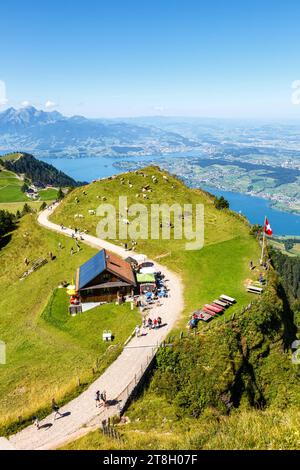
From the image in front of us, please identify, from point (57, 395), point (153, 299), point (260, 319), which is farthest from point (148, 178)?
point (57, 395)

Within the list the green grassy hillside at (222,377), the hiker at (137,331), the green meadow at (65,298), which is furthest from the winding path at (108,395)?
the green grassy hillside at (222,377)

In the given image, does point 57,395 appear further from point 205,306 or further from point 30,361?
point 205,306

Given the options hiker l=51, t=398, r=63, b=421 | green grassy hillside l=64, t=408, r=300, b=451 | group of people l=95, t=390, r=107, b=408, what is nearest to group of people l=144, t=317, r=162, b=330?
group of people l=95, t=390, r=107, b=408

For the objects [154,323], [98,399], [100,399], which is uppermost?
[154,323]

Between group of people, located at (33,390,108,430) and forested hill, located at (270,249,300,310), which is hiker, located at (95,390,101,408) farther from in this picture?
forested hill, located at (270,249,300,310)

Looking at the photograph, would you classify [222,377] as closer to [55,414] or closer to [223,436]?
[55,414]

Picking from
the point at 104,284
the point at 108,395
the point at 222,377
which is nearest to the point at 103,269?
the point at 104,284
